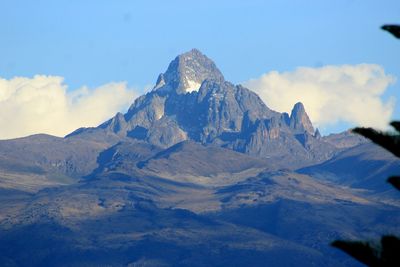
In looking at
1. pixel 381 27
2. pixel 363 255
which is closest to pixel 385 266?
pixel 363 255

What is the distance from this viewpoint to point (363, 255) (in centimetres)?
2916

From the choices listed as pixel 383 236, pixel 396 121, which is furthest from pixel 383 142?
pixel 383 236

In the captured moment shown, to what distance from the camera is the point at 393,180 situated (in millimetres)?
30141

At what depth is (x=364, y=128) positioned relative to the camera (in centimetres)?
2984

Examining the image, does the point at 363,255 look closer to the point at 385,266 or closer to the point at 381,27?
the point at 385,266

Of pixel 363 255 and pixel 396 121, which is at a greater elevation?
pixel 396 121

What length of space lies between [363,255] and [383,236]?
74 cm

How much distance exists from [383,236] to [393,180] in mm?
1897

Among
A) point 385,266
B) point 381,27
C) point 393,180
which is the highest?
point 381,27

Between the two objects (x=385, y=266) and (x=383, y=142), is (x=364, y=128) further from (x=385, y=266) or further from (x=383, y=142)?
(x=385, y=266)

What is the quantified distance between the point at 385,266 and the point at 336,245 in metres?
1.65

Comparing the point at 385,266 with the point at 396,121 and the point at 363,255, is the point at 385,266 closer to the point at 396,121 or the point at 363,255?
the point at 363,255

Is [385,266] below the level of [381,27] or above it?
below

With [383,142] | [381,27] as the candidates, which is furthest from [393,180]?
[381,27]
